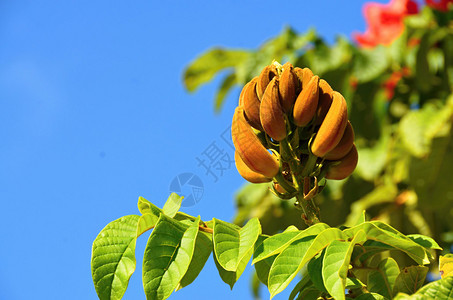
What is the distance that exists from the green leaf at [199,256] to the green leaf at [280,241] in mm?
137

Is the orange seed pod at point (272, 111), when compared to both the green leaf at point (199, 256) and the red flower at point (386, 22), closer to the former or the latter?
the green leaf at point (199, 256)

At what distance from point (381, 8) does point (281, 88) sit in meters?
3.21

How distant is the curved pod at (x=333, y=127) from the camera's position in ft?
3.54

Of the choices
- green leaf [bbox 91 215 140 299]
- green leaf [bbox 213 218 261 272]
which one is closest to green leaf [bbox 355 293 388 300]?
green leaf [bbox 213 218 261 272]

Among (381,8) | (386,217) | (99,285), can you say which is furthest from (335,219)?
(99,285)

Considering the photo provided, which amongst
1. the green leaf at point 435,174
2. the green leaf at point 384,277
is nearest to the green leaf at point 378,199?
the green leaf at point 435,174

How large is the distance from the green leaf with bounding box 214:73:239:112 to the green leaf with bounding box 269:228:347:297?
3.28 m

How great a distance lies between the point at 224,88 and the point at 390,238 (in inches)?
130

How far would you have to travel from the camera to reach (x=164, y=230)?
40.1 inches

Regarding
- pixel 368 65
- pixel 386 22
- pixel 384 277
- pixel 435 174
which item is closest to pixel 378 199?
pixel 435 174

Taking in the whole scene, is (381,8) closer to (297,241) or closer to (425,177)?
(425,177)

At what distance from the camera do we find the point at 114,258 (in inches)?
39.9

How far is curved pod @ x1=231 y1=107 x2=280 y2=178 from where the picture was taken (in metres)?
1.11

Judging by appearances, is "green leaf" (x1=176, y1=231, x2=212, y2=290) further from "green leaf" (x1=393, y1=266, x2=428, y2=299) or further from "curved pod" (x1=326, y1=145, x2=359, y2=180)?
"green leaf" (x1=393, y1=266, x2=428, y2=299)
